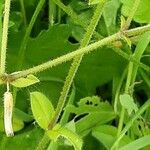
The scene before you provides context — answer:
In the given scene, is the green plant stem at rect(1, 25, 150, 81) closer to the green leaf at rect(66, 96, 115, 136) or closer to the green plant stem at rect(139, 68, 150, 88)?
the green leaf at rect(66, 96, 115, 136)

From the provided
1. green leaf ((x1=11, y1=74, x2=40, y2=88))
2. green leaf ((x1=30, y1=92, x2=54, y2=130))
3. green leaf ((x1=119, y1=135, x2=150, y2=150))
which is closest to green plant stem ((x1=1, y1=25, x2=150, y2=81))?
green leaf ((x1=11, y1=74, x2=40, y2=88))

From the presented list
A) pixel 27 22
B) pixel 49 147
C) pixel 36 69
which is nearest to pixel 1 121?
pixel 49 147

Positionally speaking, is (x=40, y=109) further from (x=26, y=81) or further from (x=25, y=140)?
(x=25, y=140)

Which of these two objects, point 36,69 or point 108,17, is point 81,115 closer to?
point 108,17

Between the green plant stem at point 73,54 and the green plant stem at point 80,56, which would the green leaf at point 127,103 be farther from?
the green plant stem at point 73,54

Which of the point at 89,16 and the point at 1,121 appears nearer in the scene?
the point at 1,121

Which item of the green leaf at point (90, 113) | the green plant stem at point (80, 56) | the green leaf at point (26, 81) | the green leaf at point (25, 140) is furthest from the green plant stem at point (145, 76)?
the green leaf at point (26, 81)

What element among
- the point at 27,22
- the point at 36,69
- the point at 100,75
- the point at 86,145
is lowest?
the point at 86,145
